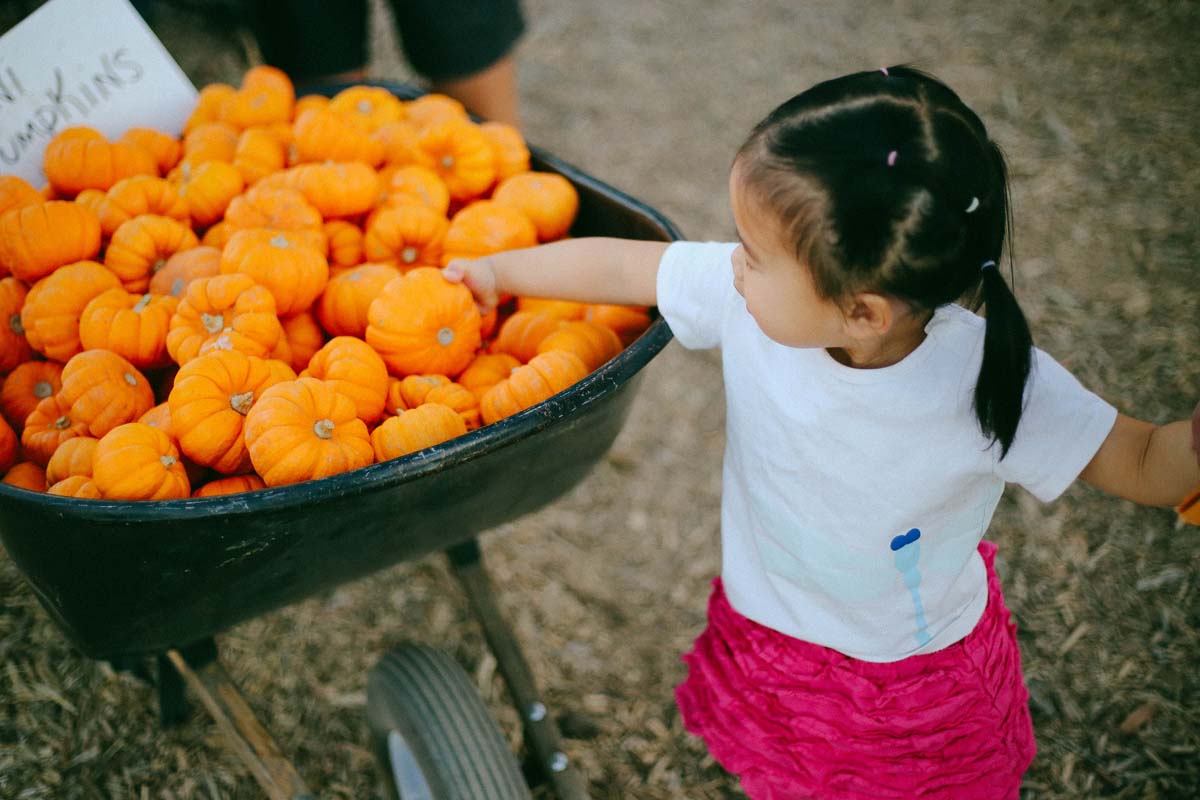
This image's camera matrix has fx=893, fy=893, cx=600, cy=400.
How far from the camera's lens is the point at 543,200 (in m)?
1.79

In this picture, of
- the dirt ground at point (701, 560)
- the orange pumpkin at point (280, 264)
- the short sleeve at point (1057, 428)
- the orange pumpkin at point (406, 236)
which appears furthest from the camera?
the dirt ground at point (701, 560)

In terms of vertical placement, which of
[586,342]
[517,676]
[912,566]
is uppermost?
[586,342]

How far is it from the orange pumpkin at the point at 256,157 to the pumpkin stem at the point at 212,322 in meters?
0.45

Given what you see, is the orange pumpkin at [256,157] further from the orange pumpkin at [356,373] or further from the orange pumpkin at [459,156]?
the orange pumpkin at [356,373]

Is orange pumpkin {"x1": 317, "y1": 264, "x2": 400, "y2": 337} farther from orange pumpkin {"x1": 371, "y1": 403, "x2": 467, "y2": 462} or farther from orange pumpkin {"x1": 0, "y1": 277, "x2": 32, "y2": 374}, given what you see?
orange pumpkin {"x1": 0, "y1": 277, "x2": 32, "y2": 374}

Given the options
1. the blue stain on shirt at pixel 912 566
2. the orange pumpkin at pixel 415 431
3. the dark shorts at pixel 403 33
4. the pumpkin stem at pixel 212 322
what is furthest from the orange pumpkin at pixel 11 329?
the blue stain on shirt at pixel 912 566

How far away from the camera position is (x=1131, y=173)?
349 centimetres

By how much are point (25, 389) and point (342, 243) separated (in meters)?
0.59

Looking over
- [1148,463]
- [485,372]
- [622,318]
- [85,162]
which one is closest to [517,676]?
[485,372]

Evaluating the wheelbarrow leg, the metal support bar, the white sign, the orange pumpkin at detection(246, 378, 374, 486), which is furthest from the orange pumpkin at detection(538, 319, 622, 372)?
the white sign

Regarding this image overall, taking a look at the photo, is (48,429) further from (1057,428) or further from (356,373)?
(1057,428)

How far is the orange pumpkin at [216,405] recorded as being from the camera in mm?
1288

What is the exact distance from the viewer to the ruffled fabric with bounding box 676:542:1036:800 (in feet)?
4.60

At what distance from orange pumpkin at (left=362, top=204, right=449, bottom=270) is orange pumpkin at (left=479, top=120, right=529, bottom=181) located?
0.24 m
